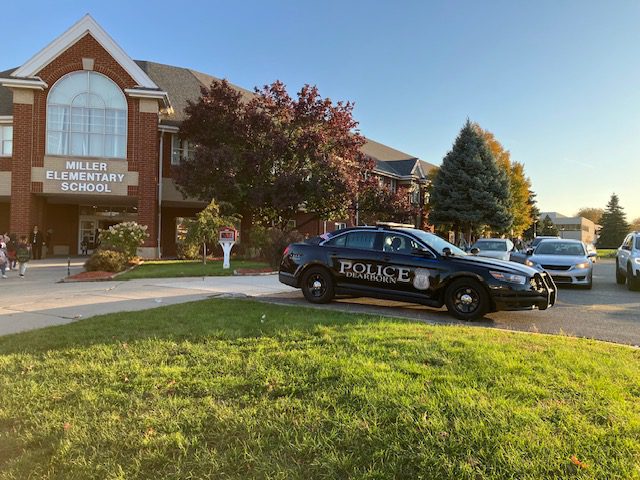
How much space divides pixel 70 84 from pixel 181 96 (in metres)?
7.02

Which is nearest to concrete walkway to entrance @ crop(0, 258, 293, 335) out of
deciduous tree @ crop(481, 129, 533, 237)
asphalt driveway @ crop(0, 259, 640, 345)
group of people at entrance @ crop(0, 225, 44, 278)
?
asphalt driveway @ crop(0, 259, 640, 345)

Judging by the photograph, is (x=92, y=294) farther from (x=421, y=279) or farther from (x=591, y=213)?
(x=591, y=213)

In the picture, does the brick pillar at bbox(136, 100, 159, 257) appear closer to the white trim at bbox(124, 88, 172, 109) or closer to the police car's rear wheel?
the white trim at bbox(124, 88, 172, 109)

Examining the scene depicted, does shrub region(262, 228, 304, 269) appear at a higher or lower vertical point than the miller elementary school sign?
lower

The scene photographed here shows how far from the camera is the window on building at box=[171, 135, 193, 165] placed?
85.7 feet

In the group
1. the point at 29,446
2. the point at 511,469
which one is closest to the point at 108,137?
the point at 29,446

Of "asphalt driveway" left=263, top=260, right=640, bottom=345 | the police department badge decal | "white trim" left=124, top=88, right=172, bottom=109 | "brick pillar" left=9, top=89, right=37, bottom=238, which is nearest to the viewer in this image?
"asphalt driveway" left=263, top=260, right=640, bottom=345

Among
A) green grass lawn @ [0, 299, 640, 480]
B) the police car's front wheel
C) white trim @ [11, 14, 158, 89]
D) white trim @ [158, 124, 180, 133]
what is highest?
white trim @ [11, 14, 158, 89]

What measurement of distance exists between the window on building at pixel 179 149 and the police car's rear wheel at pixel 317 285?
18932 mm

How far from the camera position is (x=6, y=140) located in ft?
78.2

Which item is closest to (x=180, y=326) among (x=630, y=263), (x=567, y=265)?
(x=567, y=265)

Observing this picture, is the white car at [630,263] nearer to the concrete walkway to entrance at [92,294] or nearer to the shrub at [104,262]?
the concrete walkway to entrance at [92,294]

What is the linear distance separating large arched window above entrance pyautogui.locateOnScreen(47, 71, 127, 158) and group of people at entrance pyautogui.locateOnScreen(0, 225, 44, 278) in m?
4.36

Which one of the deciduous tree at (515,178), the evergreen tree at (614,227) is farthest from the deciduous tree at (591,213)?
the deciduous tree at (515,178)
